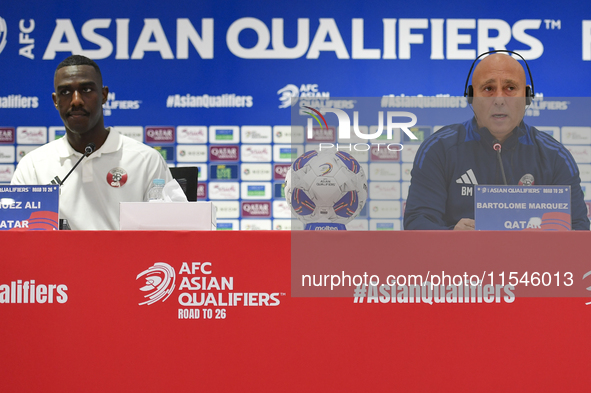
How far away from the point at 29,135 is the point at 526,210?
12.1ft

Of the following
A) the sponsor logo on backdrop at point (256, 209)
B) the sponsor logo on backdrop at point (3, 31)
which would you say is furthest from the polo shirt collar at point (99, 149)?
the sponsor logo on backdrop at point (3, 31)

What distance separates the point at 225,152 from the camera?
388cm

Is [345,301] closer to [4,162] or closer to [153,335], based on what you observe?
[153,335]

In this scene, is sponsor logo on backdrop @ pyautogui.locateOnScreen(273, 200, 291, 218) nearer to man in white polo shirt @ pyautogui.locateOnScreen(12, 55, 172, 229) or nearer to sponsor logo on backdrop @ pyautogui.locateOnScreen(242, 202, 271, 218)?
sponsor logo on backdrop @ pyautogui.locateOnScreen(242, 202, 271, 218)

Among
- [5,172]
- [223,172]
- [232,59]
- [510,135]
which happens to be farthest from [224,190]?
[510,135]

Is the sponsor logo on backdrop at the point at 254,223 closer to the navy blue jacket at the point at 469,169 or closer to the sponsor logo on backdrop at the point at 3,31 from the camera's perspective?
the sponsor logo on backdrop at the point at 3,31

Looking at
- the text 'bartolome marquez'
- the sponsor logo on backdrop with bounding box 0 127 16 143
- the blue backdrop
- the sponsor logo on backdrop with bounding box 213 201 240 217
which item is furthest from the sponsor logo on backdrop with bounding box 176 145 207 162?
the text 'bartolome marquez'

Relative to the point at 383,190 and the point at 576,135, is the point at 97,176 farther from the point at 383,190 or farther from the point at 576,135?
the point at 576,135

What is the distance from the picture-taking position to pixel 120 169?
2.36 m

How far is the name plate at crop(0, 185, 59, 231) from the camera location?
146 centimetres

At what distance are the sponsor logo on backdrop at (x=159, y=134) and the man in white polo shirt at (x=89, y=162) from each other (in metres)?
1.39

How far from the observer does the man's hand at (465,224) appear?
1351 millimetres

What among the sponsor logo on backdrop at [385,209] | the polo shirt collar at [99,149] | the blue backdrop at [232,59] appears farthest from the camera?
the blue backdrop at [232,59]

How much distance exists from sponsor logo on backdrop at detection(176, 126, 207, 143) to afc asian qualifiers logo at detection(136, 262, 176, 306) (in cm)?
268
